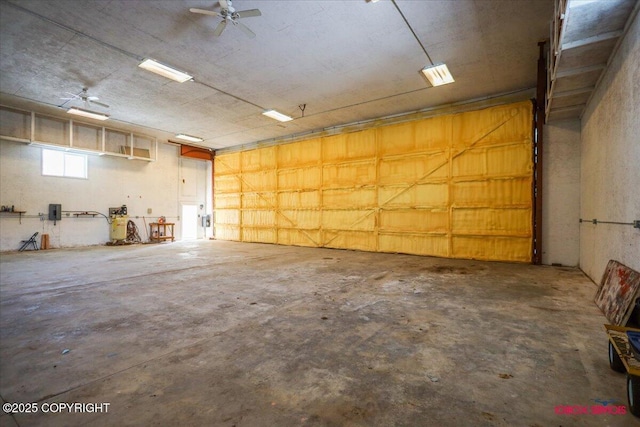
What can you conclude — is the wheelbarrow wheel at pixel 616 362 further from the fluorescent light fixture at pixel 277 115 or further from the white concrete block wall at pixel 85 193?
the white concrete block wall at pixel 85 193

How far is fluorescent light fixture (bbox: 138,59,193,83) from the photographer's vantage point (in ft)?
21.1

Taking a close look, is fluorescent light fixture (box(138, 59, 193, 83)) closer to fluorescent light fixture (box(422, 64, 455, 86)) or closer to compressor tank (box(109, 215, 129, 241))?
fluorescent light fixture (box(422, 64, 455, 86))

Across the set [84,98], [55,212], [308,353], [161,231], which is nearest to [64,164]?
[55,212]

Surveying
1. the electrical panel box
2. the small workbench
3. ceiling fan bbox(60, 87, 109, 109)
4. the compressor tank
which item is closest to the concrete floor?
ceiling fan bbox(60, 87, 109, 109)

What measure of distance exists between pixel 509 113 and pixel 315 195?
6.78 meters

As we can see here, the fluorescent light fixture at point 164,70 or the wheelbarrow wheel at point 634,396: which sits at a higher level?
the fluorescent light fixture at point 164,70

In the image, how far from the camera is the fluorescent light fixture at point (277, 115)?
945cm

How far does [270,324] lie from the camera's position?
3459mm

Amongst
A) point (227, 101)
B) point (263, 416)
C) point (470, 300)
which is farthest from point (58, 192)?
point (470, 300)

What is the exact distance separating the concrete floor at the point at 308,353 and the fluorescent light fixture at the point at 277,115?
6105 millimetres

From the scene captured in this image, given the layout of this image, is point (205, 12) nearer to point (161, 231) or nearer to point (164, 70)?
point (164, 70)

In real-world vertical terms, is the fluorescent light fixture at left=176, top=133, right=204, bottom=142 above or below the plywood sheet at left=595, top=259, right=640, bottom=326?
above

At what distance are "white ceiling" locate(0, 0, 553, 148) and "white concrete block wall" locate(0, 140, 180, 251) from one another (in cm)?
242

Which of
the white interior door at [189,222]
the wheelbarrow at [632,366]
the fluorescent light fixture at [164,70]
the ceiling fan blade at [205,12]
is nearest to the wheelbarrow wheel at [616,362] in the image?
the wheelbarrow at [632,366]
